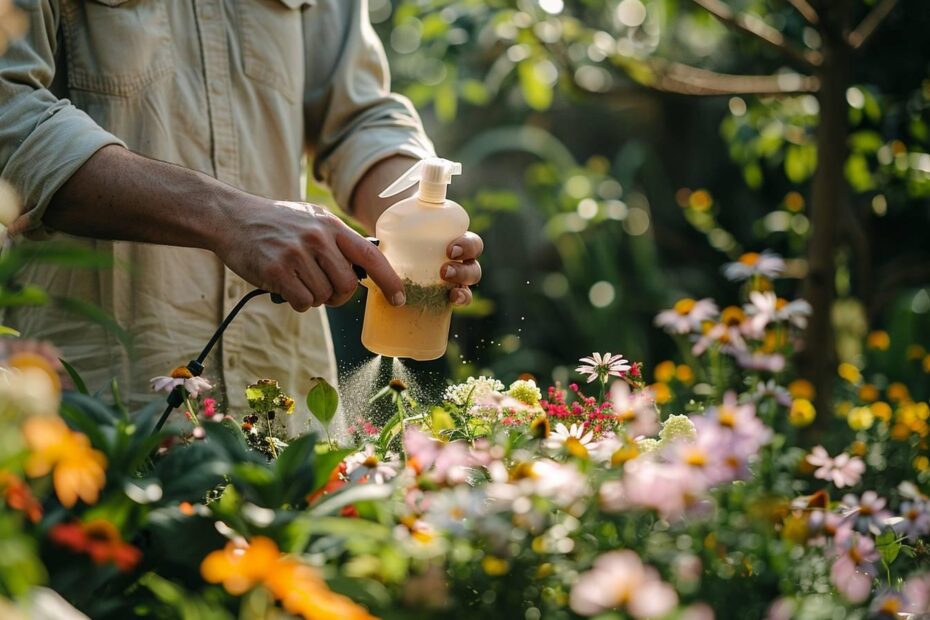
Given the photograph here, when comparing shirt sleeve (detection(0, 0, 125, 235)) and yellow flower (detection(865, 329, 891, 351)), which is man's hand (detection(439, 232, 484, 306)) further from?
yellow flower (detection(865, 329, 891, 351))

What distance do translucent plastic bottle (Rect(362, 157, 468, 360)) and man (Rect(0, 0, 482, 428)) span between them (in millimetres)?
22

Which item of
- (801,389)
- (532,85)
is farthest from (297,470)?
(532,85)

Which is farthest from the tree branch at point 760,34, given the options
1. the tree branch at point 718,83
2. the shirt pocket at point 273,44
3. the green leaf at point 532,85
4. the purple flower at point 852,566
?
the purple flower at point 852,566

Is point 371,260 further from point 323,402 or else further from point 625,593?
point 625,593

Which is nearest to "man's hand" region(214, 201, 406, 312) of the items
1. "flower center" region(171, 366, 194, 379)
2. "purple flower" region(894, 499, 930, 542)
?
"flower center" region(171, 366, 194, 379)

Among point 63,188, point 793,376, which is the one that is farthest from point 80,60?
point 793,376

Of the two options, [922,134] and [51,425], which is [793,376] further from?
[51,425]

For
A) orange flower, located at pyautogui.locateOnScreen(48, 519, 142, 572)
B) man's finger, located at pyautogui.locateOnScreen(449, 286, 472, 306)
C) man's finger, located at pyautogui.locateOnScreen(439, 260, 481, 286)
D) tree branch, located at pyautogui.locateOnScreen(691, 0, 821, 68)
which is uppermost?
orange flower, located at pyautogui.locateOnScreen(48, 519, 142, 572)

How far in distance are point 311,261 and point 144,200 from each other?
0.26 metres

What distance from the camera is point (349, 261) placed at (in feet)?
3.76

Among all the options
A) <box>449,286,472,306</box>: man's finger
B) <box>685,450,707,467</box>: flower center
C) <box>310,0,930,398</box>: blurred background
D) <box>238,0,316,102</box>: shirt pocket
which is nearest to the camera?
<box>685,450,707,467</box>: flower center

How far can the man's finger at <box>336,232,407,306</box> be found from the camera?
1.13 m

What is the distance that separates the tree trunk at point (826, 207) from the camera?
233 centimetres

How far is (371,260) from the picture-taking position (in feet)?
3.72
